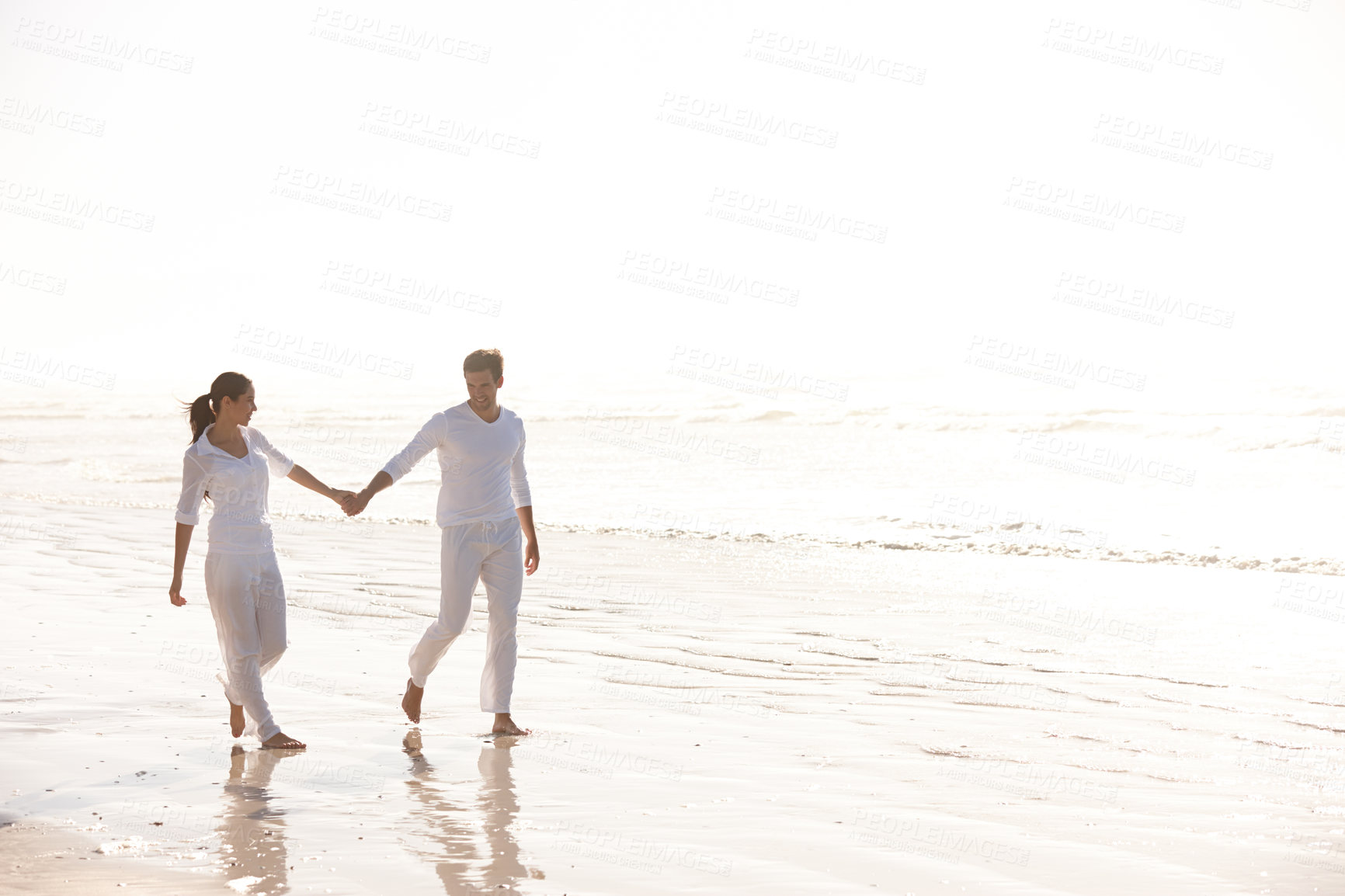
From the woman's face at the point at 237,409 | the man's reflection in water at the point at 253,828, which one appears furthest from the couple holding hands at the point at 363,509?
the man's reflection in water at the point at 253,828

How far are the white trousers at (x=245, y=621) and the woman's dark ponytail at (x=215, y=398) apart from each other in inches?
22.7

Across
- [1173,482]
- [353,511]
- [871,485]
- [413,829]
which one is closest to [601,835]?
[413,829]

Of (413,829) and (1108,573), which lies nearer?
(413,829)

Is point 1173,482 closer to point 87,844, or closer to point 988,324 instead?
point 87,844

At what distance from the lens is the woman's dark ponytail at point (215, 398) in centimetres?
515

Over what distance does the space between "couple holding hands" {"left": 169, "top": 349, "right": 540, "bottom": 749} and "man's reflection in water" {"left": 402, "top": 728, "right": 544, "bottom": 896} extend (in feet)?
1.86

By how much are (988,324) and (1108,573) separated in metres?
68.8

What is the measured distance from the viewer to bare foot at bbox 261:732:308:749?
5129 millimetres

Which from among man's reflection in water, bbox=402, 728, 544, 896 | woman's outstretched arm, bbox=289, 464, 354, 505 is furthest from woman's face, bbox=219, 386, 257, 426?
man's reflection in water, bbox=402, 728, 544, 896

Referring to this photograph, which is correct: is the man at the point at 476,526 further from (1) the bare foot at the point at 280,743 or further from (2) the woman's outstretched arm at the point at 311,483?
(1) the bare foot at the point at 280,743

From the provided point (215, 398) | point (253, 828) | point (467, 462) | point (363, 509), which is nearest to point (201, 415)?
point (215, 398)

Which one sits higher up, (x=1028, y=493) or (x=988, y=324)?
(x=988, y=324)

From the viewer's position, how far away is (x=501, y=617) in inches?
225

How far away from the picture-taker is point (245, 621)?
5.25 meters
